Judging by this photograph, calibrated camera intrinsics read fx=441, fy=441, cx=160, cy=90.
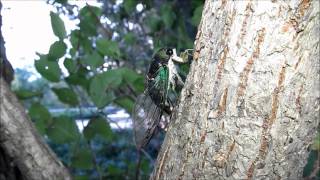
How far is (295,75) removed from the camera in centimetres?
73

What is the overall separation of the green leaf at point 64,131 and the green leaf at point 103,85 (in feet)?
0.47

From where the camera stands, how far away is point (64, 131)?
188cm

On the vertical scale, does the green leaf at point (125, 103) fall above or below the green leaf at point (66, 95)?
below

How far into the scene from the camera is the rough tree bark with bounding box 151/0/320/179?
0.73m

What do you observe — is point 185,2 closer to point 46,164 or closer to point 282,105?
point 46,164

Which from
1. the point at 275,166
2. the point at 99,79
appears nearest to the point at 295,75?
the point at 275,166

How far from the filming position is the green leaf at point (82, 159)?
2037 mm

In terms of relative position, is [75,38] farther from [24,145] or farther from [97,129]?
[24,145]

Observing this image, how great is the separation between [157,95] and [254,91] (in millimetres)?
480

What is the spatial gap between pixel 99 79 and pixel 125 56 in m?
1.15

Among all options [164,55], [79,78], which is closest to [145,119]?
[164,55]

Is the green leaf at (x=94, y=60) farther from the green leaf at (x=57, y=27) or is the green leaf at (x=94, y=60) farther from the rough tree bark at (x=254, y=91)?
the rough tree bark at (x=254, y=91)

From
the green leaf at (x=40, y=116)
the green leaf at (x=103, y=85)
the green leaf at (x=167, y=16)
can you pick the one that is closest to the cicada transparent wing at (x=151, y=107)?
the green leaf at (x=103, y=85)

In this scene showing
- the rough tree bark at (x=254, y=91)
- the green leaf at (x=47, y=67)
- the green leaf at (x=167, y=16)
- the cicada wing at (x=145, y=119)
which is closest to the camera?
the rough tree bark at (x=254, y=91)
